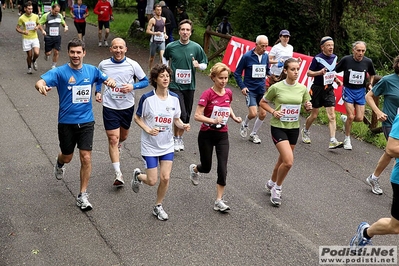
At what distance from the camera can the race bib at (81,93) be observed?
21.3 ft

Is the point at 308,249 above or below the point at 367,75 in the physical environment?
below

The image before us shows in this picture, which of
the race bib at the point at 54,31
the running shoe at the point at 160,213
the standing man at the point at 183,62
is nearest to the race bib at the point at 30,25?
the race bib at the point at 54,31

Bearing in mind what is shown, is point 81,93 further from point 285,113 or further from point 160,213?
point 285,113

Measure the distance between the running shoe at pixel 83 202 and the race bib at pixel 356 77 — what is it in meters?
5.03

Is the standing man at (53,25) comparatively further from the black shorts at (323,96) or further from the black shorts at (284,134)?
the black shorts at (284,134)

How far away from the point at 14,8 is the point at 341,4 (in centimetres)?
2084

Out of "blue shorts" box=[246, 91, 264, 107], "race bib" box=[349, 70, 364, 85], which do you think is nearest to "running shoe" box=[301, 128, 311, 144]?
"blue shorts" box=[246, 91, 264, 107]

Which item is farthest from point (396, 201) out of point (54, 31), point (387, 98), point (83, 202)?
point (54, 31)

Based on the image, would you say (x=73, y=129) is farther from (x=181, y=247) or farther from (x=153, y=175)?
(x=181, y=247)

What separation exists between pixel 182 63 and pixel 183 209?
110 inches

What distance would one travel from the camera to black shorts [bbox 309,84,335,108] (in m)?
9.79

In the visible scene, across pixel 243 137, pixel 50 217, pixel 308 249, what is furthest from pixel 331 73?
pixel 50 217

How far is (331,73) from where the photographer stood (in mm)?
9695

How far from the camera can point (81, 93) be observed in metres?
6.54
